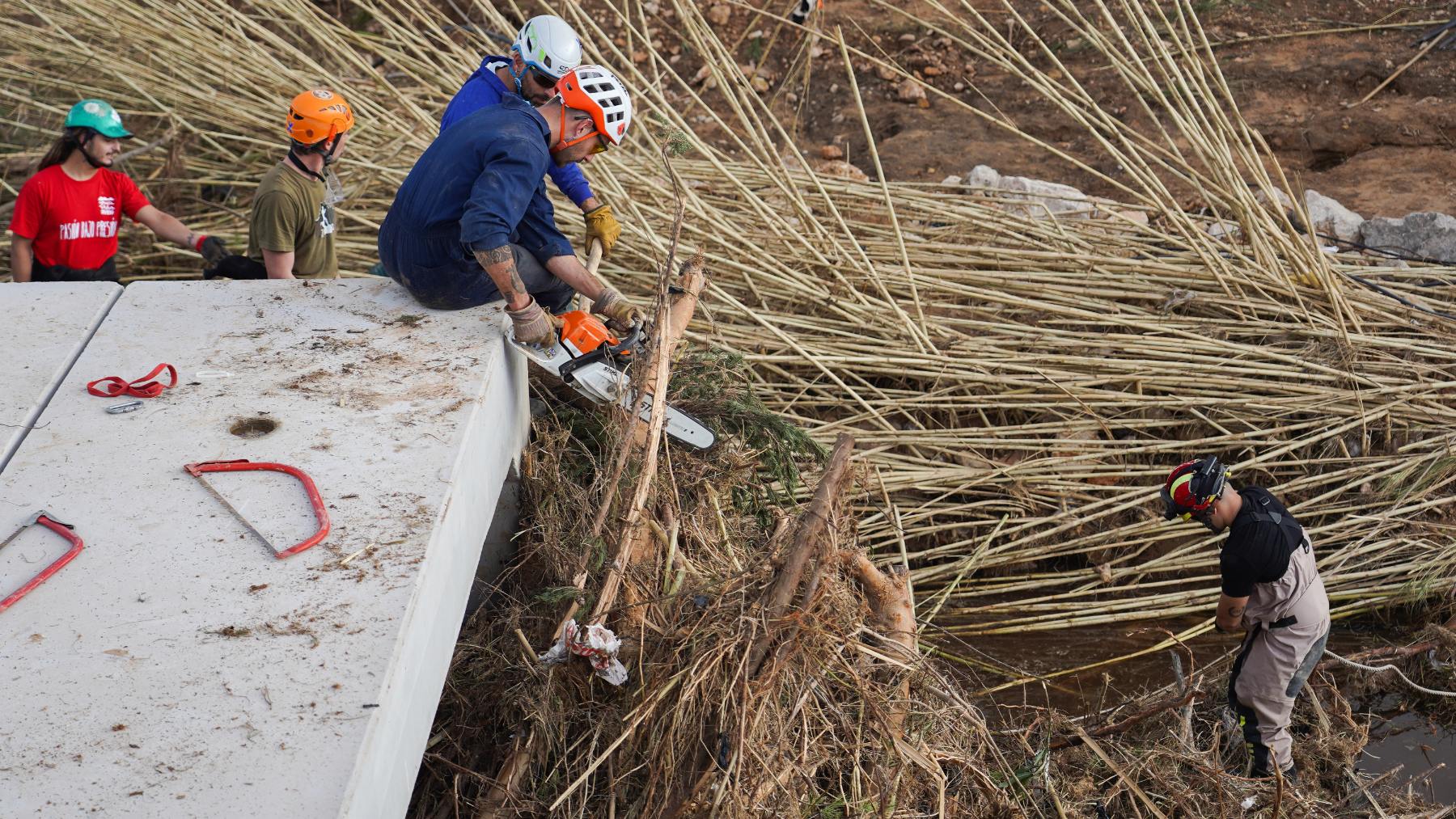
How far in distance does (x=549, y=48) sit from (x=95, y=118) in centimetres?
152

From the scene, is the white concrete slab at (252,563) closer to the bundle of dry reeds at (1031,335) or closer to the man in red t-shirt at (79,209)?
the man in red t-shirt at (79,209)

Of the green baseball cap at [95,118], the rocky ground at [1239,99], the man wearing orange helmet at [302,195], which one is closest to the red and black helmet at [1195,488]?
the man wearing orange helmet at [302,195]

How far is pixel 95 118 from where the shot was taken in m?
3.78

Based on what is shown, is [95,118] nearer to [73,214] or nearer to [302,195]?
[73,214]

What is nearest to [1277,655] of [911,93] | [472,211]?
[472,211]

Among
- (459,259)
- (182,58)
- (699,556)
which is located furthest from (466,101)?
(182,58)

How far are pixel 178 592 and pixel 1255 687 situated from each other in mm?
3072

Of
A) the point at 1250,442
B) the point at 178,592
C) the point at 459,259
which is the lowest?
the point at 1250,442

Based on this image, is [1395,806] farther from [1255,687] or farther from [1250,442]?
[1250,442]

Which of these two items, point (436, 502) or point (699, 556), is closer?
point (436, 502)

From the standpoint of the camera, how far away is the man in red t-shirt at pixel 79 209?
12.5 ft

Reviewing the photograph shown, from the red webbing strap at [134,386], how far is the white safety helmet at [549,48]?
168 cm

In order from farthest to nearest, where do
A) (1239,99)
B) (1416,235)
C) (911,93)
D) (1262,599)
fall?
(911,93)
(1239,99)
(1416,235)
(1262,599)

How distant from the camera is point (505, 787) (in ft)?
8.40
